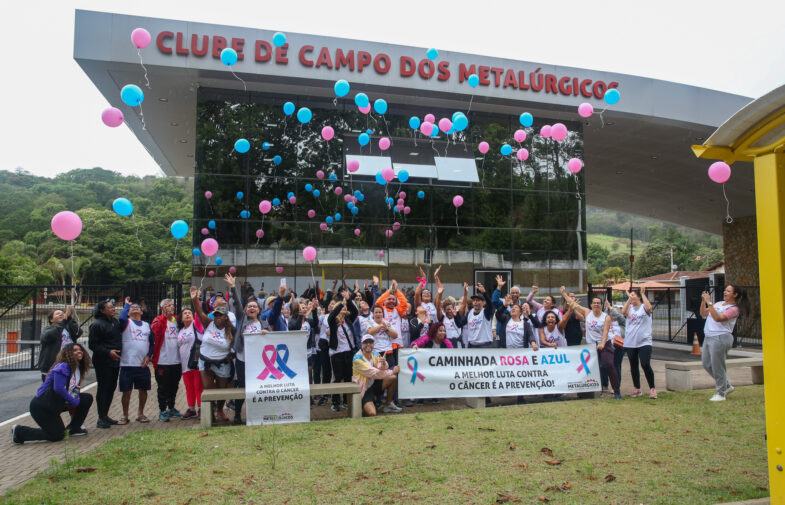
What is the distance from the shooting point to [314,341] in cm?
929

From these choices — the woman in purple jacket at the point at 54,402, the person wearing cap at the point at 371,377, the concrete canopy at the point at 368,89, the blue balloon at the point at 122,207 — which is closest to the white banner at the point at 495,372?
the person wearing cap at the point at 371,377

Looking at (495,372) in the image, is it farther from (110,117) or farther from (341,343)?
(110,117)

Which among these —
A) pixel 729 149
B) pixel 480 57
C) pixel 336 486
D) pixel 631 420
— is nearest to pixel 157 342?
pixel 336 486

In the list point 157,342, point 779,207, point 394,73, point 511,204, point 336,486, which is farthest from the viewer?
point 511,204

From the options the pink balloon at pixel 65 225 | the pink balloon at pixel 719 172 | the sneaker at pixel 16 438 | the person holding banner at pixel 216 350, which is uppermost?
the pink balloon at pixel 719 172

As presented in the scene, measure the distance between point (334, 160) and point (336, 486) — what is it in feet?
44.8

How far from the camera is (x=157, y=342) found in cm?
841

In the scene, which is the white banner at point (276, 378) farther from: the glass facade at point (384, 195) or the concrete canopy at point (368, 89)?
the concrete canopy at point (368, 89)

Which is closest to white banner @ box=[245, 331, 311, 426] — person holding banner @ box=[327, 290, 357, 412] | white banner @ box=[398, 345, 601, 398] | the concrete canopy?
person holding banner @ box=[327, 290, 357, 412]

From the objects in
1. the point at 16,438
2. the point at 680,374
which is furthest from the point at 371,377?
the point at 680,374

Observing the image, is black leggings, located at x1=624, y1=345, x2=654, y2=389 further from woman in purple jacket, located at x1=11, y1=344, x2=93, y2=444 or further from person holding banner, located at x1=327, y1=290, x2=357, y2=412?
woman in purple jacket, located at x1=11, y1=344, x2=93, y2=444

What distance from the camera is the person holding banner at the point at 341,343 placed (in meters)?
8.74

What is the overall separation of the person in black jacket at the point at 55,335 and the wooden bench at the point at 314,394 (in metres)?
2.65

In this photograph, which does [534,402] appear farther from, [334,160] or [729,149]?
[334,160]
